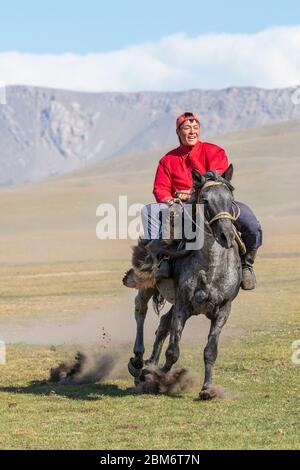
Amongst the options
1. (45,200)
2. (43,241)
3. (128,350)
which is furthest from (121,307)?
(45,200)

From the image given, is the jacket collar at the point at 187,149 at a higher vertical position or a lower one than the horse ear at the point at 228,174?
higher

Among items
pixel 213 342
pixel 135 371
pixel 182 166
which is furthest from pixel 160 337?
pixel 182 166

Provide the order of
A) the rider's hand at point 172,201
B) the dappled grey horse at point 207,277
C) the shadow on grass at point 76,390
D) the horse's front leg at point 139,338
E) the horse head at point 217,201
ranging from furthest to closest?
the horse's front leg at point 139,338, the shadow on grass at point 76,390, the rider's hand at point 172,201, the dappled grey horse at point 207,277, the horse head at point 217,201

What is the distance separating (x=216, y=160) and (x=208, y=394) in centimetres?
323

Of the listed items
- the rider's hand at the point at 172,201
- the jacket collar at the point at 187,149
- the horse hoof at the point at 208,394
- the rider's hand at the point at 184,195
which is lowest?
the horse hoof at the point at 208,394

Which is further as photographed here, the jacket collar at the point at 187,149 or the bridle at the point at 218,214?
the jacket collar at the point at 187,149

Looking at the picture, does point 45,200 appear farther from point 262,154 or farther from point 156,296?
point 156,296

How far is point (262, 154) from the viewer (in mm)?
182125

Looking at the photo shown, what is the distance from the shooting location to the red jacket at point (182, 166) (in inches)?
540

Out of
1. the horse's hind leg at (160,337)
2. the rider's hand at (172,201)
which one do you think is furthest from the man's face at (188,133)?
the horse's hind leg at (160,337)

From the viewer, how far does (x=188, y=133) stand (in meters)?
13.8

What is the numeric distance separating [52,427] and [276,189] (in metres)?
115

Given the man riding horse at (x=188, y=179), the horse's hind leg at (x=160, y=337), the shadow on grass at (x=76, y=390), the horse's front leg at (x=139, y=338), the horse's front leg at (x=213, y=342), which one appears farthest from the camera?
the horse's front leg at (x=139, y=338)

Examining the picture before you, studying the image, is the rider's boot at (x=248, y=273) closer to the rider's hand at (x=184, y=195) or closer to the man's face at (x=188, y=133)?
the rider's hand at (x=184, y=195)
